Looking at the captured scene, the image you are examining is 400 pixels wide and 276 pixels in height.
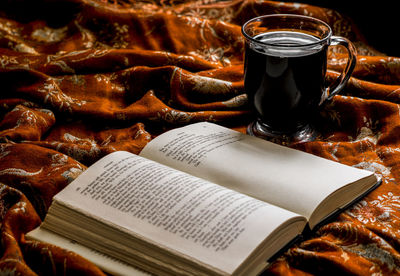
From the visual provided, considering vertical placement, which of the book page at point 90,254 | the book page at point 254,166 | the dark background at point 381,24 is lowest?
the book page at point 90,254

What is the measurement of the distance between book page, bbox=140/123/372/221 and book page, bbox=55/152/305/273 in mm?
42

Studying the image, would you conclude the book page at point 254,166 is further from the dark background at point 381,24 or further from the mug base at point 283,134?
the dark background at point 381,24

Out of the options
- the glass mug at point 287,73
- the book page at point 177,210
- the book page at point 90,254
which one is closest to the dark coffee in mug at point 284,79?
the glass mug at point 287,73

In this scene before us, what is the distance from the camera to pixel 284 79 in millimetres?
775

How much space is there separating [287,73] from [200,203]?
28 cm

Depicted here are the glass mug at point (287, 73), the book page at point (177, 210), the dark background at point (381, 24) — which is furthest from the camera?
the dark background at point (381, 24)

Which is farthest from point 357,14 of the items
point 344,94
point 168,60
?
point 168,60

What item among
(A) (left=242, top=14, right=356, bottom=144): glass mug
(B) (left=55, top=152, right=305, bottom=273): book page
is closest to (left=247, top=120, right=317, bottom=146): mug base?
(A) (left=242, top=14, right=356, bottom=144): glass mug

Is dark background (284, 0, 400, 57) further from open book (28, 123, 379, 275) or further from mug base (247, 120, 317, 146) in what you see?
open book (28, 123, 379, 275)

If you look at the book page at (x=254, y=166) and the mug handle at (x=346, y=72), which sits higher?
the mug handle at (x=346, y=72)

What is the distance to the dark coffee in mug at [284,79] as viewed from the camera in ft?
2.50

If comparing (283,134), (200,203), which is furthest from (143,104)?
(200,203)

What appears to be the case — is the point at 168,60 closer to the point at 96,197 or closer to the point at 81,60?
the point at 81,60

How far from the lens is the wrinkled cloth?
23.9 inches
